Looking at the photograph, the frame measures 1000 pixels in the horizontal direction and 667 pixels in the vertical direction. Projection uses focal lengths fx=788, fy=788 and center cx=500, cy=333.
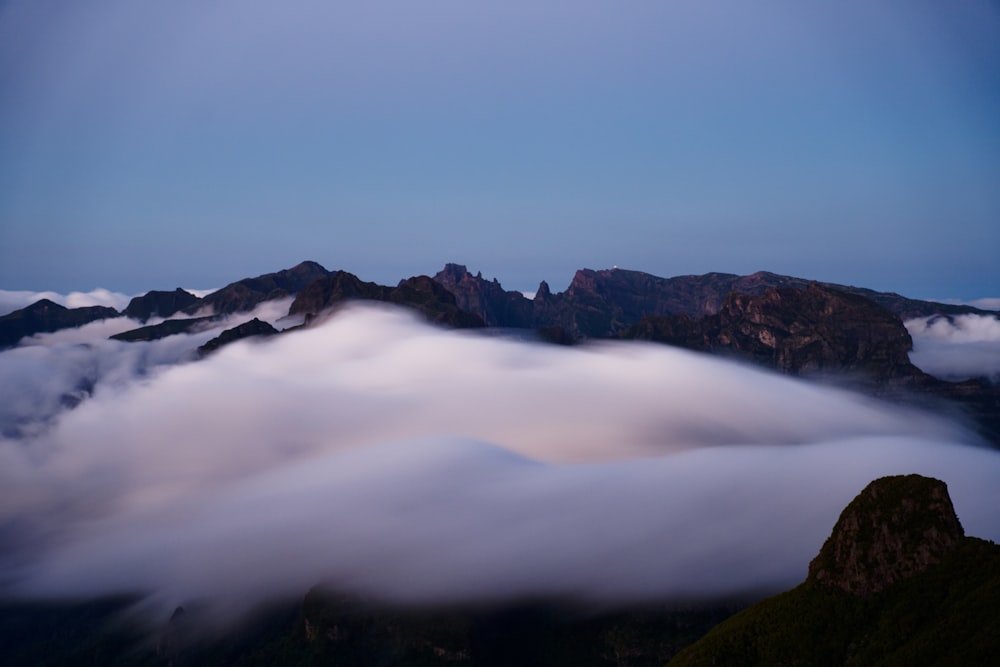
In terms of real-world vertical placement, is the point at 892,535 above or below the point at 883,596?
above

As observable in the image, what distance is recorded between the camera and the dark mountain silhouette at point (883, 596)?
147m

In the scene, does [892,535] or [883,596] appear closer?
[883,596]

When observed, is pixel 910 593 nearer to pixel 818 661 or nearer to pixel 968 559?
pixel 968 559

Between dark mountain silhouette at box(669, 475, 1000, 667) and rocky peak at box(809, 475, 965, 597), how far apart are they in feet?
0.67

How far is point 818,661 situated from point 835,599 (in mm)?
18969

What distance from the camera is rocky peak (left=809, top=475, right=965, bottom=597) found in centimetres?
16525

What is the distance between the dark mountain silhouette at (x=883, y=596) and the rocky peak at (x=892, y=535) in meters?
0.20

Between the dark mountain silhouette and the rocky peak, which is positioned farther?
the rocky peak

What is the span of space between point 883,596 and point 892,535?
13.0 meters

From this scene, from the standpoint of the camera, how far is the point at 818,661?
156000 millimetres

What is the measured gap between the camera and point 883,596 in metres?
164

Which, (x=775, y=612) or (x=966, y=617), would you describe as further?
(x=775, y=612)

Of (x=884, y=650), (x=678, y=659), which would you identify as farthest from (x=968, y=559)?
(x=678, y=659)

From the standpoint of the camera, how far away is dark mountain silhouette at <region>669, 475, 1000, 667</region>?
481 ft
